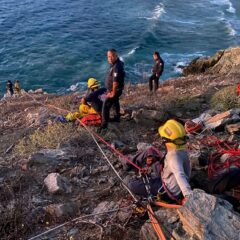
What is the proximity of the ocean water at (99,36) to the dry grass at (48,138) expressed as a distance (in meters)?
15.2

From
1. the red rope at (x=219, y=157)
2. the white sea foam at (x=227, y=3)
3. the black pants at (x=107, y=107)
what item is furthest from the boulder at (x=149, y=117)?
the white sea foam at (x=227, y=3)

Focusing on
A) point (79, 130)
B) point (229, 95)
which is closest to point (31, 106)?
point (79, 130)

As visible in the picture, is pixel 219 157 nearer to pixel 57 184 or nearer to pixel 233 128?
pixel 233 128

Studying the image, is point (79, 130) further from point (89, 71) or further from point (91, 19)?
point (91, 19)

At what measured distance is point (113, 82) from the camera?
940 cm

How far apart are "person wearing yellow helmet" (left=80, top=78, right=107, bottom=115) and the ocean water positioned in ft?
48.3

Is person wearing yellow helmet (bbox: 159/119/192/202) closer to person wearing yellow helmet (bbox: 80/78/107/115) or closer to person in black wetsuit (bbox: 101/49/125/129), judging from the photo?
person in black wetsuit (bbox: 101/49/125/129)

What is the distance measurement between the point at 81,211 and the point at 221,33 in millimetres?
30987

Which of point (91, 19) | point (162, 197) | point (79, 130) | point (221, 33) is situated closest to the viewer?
point (162, 197)

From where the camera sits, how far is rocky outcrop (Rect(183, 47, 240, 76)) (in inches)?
810

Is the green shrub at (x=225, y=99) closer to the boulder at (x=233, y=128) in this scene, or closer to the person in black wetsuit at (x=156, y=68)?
the boulder at (x=233, y=128)

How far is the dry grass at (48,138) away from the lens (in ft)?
29.9

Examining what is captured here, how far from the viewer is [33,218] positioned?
6.18 m

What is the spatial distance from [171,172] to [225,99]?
5.83m
